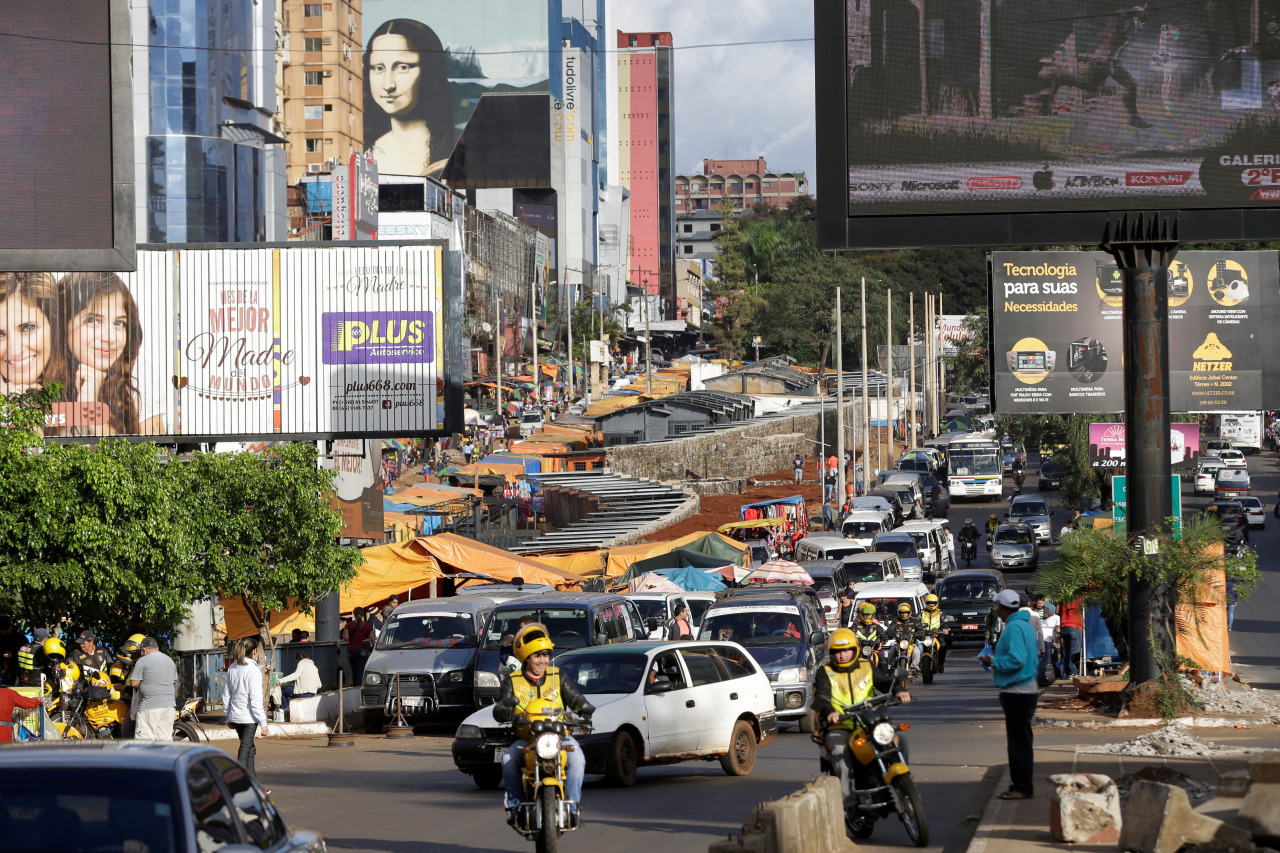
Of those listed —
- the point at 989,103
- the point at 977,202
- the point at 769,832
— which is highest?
the point at 989,103

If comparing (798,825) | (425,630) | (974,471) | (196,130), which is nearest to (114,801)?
(798,825)

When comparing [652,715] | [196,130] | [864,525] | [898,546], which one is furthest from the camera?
[196,130]

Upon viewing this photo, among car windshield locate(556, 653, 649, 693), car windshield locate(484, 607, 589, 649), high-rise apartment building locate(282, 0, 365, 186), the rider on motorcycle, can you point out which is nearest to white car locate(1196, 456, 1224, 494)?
the rider on motorcycle

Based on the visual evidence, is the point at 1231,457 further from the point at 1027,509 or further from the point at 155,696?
the point at 155,696

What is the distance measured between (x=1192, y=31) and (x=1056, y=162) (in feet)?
5.86

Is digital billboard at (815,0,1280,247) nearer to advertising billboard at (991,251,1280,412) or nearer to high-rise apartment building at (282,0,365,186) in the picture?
advertising billboard at (991,251,1280,412)

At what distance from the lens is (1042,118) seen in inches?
614

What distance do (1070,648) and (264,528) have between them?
13219 millimetres

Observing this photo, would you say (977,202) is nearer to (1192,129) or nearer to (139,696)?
(1192,129)

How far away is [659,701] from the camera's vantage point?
14.7m

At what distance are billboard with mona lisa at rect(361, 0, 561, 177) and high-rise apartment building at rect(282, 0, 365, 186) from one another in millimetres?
10314

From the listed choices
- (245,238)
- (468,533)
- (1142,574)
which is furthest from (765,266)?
(1142,574)

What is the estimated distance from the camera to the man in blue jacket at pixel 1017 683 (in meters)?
11.4

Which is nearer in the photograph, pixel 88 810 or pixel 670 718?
pixel 88 810
